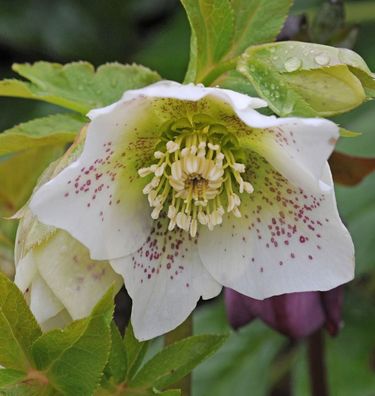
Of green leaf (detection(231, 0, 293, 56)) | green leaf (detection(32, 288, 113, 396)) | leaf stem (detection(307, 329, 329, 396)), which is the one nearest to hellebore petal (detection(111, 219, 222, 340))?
green leaf (detection(32, 288, 113, 396))

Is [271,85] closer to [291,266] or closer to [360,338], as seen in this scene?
[291,266]

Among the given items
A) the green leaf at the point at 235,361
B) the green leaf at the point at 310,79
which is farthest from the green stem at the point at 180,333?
the green leaf at the point at 235,361

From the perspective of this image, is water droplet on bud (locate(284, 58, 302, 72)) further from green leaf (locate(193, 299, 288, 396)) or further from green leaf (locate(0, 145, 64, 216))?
green leaf (locate(193, 299, 288, 396))

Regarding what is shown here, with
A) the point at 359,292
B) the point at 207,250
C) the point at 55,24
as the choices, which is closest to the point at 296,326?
the point at 207,250

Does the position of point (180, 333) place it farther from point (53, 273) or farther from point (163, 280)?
point (53, 273)

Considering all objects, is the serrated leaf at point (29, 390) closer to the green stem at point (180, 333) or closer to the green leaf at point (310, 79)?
the green stem at point (180, 333)

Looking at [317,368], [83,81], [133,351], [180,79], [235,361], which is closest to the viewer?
[133,351]

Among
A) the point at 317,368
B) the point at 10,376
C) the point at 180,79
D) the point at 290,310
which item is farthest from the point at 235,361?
the point at 10,376
